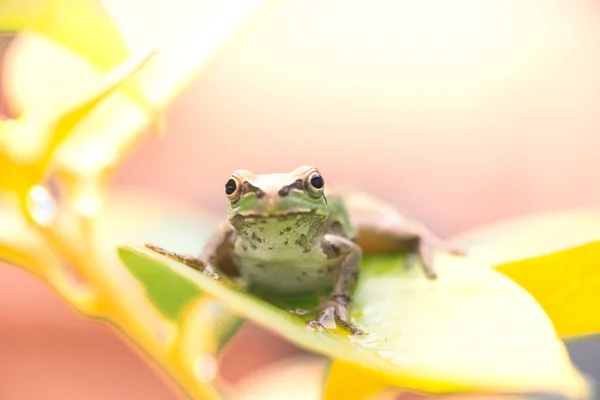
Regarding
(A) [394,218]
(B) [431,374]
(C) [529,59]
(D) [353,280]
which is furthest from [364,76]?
(B) [431,374]

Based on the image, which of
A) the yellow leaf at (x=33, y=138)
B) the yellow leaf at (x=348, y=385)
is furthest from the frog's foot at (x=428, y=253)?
the yellow leaf at (x=33, y=138)

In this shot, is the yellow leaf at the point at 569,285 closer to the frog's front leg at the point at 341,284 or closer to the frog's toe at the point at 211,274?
the frog's front leg at the point at 341,284

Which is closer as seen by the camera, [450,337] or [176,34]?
[450,337]

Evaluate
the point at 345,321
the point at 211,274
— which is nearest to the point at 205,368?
the point at 211,274

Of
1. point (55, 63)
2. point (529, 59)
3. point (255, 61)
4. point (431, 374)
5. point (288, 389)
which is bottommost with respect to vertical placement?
point (431, 374)

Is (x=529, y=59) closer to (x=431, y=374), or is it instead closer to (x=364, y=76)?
(x=364, y=76)

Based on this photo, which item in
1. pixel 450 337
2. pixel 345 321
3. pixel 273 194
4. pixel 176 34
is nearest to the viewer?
pixel 450 337

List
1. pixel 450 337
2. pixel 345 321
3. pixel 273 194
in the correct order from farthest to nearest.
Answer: pixel 273 194, pixel 345 321, pixel 450 337

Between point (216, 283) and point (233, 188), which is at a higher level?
point (233, 188)

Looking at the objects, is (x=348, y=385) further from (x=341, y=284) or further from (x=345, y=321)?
(x=341, y=284)
